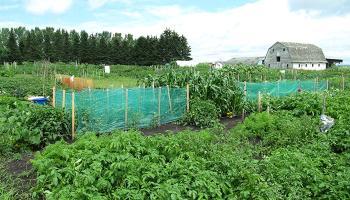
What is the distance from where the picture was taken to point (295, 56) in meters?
58.2

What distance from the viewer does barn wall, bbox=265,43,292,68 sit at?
192 ft

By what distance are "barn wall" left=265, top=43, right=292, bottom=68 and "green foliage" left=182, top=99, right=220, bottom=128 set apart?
48803 mm

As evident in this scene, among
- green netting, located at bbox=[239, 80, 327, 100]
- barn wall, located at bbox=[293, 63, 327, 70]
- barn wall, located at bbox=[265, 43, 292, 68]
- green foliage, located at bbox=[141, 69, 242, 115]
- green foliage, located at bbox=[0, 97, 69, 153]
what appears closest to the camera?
green foliage, located at bbox=[0, 97, 69, 153]

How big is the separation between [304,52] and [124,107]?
55075 mm

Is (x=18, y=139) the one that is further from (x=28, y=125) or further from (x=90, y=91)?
(x=90, y=91)

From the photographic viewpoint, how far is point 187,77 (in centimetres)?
1332

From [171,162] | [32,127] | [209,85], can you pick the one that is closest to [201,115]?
[209,85]

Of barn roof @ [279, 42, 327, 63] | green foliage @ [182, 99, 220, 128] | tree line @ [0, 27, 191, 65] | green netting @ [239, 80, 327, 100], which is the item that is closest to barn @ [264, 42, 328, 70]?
barn roof @ [279, 42, 327, 63]

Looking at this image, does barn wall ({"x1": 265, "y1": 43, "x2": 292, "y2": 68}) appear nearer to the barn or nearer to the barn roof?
the barn

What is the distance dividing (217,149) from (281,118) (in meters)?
4.65

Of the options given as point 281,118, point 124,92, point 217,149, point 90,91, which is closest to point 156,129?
point 124,92

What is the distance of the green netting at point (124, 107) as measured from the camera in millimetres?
9711

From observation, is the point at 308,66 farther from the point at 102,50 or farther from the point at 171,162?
the point at 171,162

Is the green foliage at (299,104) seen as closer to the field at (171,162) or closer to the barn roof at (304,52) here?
the field at (171,162)
